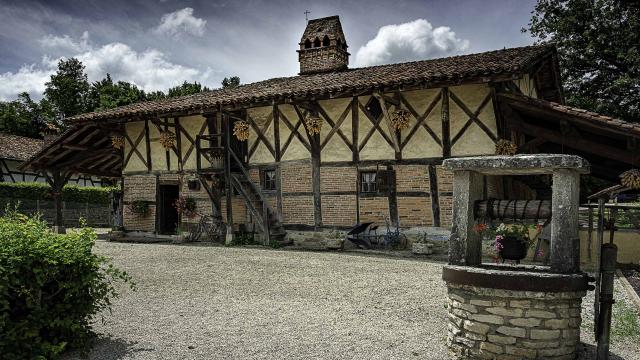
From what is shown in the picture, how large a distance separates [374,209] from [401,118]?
253cm

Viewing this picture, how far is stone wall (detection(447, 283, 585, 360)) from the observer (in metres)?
4.45

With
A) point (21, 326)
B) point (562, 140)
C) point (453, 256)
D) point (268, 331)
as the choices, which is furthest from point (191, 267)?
point (562, 140)

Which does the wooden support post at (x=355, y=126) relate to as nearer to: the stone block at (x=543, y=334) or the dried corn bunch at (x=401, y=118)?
the dried corn bunch at (x=401, y=118)

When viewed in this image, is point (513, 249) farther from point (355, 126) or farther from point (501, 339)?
point (355, 126)

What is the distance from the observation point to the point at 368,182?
505 inches

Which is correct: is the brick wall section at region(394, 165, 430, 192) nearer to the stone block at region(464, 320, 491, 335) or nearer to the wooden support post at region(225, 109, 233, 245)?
the wooden support post at region(225, 109, 233, 245)

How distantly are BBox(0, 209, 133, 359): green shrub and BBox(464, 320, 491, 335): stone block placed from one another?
3.77 metres

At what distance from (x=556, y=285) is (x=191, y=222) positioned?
12683 mm

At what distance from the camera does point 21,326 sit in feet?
14.3

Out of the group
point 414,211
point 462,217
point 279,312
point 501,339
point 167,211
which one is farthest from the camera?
point 167,211

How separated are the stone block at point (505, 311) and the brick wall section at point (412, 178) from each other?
7563mm

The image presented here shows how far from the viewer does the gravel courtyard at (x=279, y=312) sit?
4941 mm

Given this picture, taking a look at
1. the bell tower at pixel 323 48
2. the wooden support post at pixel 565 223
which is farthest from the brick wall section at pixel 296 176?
the wooden support post at pixel 565 223

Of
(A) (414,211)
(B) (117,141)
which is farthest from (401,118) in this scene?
(B) (117,141)
